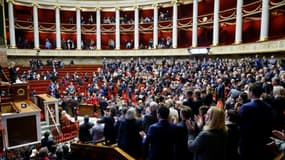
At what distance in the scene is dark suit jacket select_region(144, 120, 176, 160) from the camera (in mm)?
2650

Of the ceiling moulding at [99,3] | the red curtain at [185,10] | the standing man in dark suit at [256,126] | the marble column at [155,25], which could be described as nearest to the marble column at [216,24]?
the red curtain at [185,10]

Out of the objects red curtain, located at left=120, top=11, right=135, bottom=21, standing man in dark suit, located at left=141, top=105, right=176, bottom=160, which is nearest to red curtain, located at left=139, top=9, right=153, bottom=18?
red curtain, located at left=120, top=11, right=135, bottom=21

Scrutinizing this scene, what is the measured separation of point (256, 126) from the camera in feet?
8.79

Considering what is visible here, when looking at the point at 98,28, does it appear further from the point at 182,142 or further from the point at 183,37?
the point at 182,142

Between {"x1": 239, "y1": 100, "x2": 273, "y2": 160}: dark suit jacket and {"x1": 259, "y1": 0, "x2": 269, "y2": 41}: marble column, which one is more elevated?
{"x1": 259, "y1": 0, "x2": 269, "y2": 41}: marble column

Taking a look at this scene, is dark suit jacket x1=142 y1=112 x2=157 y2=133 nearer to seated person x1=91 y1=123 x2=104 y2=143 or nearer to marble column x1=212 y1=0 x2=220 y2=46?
seated person x1=91 y1=123 x2=104 y2=143

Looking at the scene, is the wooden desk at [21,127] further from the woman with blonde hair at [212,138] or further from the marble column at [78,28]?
the marble column at [78,28]

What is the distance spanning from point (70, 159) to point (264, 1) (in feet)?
44.6

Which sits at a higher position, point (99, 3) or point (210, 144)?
point (99, 3)

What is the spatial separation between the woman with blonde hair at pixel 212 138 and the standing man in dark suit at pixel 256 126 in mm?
615

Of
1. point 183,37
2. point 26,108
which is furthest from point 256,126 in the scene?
point 183,37

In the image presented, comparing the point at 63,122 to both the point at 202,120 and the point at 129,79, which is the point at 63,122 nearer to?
the point at 129,79

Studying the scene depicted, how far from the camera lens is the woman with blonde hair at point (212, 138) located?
7.20 feet

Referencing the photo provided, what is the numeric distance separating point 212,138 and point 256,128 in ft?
2.77
